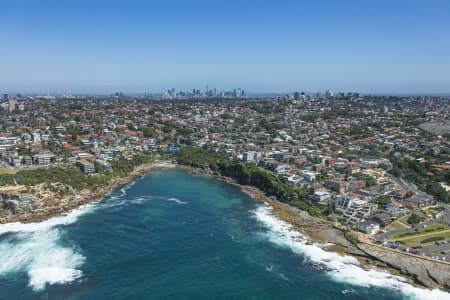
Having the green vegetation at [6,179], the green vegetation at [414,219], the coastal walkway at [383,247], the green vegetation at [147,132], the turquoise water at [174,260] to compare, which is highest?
the green vegetation at [147,132]

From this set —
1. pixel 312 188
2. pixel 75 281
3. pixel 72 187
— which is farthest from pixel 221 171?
pixel 75 281

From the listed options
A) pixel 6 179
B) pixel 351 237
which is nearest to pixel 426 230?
pixel 351 237

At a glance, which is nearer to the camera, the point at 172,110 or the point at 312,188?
the point at 312,188

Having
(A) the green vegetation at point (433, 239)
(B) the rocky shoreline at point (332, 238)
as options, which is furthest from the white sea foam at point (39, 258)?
(A) the green vegetation at point (433, 239)

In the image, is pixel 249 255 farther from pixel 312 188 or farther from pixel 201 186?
pixel 201 186

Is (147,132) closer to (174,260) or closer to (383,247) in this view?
(174,260)

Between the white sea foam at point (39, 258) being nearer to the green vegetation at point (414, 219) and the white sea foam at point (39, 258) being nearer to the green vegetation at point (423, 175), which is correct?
the green vegetation at point (414, 219)
